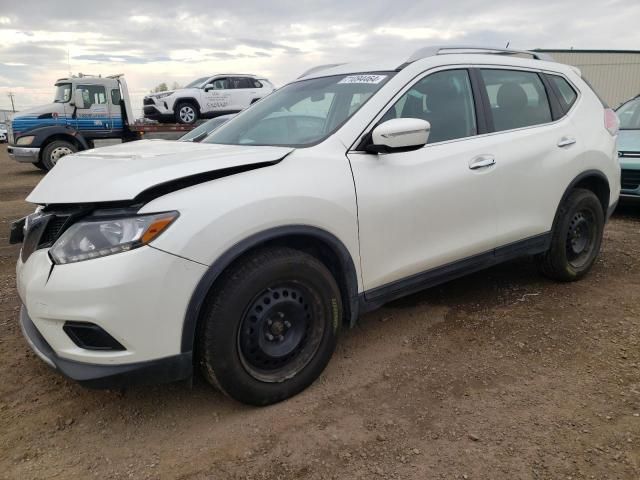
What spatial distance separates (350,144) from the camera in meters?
2.79

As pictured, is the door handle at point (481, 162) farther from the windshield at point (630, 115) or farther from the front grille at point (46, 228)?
the windshield at point (630, 115)

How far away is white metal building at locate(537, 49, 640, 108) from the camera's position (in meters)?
24.4

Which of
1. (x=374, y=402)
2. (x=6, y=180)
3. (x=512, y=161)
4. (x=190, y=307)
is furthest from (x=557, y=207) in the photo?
(x=6, y=180)

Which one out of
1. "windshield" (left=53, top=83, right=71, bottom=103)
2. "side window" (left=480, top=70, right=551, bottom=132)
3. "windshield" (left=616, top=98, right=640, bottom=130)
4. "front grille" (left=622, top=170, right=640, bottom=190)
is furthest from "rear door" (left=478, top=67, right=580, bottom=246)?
"windshield" (left=53, top=83, right=71, bottom=103)

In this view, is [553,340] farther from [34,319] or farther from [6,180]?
[6,180]

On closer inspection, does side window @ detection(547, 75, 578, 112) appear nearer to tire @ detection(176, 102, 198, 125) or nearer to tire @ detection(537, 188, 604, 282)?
tire @ detection(537, 188, 604, 282)

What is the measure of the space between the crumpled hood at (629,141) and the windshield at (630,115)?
233 mm

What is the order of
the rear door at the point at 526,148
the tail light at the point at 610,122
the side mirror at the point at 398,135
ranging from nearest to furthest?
the side mirror at the point at 398,135, the rear door at the point at 526,148, the tail light at the point at 610,122

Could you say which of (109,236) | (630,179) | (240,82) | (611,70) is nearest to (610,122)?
(630,179)

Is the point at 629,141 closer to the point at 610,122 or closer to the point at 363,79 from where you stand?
the point at 610,122

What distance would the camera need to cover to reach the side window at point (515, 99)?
3551mm

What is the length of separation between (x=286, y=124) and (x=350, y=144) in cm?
68

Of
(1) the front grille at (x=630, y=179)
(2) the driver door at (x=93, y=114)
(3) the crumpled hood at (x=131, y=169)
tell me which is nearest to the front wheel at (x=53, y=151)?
(2) the driver door at (x=93, y=114)

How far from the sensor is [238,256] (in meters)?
2.32
